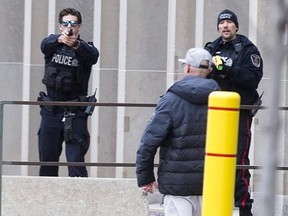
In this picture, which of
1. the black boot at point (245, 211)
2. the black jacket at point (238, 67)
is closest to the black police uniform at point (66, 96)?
the black jacket at point (238, 67)

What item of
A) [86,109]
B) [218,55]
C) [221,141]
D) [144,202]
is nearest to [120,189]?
[144,202]

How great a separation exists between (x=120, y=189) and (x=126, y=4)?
129 inches

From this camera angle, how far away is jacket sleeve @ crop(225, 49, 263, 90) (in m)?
8.38

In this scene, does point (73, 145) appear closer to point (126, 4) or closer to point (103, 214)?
point (103, 214)

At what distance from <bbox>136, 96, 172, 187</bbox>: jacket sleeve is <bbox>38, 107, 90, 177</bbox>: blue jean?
249cm

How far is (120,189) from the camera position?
8844mm

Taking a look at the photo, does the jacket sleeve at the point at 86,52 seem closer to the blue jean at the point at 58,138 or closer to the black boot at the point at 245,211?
the blue jean at the point at 58,138

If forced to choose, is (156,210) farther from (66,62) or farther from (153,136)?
(153,136)

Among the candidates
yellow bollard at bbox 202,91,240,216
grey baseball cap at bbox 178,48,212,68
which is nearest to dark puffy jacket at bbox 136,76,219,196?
grey baseball cap at bbox 178,48,212,68

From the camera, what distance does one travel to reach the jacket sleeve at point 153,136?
6.39 meters

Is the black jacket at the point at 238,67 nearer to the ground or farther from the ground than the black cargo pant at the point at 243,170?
farther from the ground

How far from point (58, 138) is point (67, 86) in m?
0.47

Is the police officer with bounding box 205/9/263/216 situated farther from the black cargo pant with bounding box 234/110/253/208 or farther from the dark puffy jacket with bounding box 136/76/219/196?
the dark puffy jacket with bounding box 136/76/219/196

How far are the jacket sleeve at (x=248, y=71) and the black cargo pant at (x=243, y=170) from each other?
0.26 metres
